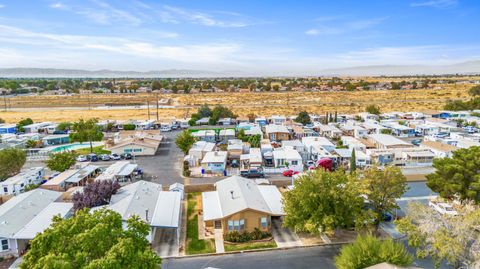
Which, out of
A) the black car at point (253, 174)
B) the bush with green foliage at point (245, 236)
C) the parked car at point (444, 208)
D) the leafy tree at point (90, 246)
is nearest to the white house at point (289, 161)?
the black car at point (253, 174)

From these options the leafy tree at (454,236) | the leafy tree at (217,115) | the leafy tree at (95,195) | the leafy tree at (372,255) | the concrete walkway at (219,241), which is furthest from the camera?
the leafy tree at (217,115)

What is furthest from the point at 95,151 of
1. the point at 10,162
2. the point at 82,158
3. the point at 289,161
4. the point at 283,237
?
the point at 283,237

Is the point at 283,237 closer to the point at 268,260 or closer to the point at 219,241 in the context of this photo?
the point at 268,260

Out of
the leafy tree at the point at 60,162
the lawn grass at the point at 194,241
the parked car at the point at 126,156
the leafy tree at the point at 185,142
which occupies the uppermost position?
the leafy tree at the point at 185,142

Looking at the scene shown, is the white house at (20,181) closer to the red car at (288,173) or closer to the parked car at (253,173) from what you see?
the parked car at (253,173)

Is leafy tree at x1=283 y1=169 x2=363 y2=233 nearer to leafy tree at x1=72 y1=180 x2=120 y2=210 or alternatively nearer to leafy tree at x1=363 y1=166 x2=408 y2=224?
leafy tree at x1=363 y1=166 x2=408 y2=224
